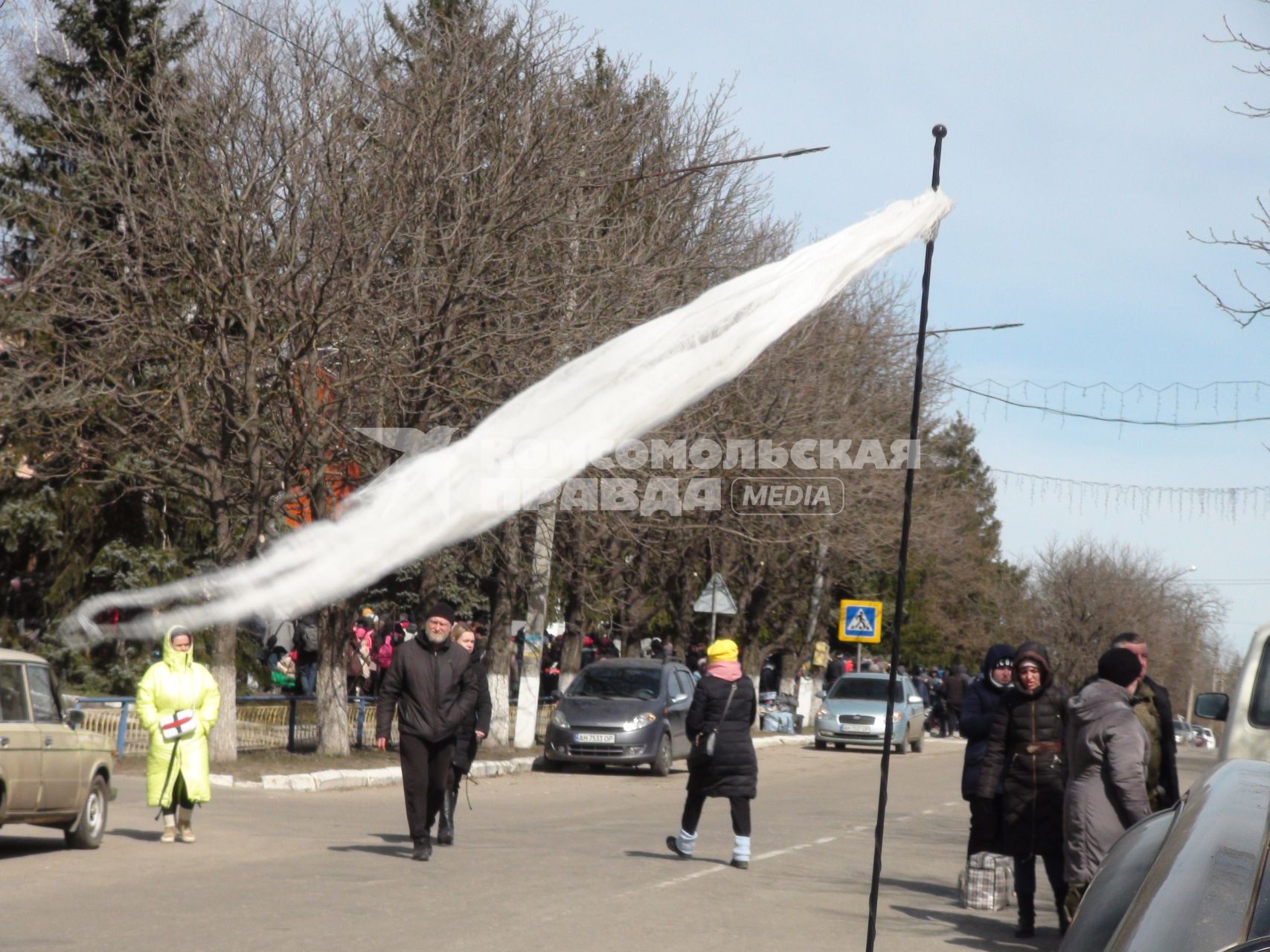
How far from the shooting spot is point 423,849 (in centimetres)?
1205

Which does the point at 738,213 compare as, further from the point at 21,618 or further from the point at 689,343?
the point at 689,343

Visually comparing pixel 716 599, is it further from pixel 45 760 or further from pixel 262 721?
pixel 45 760

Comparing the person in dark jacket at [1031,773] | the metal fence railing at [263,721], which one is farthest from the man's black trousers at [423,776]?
the metal fence railing at [263,721]

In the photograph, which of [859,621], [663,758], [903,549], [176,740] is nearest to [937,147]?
[903,549]

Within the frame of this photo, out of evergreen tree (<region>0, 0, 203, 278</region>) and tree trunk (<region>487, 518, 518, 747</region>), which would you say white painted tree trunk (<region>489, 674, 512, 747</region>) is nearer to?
tree trunk (<region>487, 518, 518, 747</region>)

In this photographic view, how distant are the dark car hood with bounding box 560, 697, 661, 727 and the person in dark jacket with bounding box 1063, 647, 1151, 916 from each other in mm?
14959

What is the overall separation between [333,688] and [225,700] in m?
1.83

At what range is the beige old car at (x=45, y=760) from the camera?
1104 cm

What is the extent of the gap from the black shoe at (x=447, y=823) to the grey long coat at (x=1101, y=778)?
19.5ft

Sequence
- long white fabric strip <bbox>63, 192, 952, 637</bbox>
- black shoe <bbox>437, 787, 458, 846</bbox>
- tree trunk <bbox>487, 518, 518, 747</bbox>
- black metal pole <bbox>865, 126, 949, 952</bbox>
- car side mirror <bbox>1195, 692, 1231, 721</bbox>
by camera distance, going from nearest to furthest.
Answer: long white fabric strip <bbox>63, 192, 952, 637</bbox> → black metal pole <bbox>865, 126, 949, 952</bbox> → car side mirror <bbox>1195, 692, 1231, 721</bbox> → black shoe <bbox>437, 787, 458, 846</bbox> → tree trunk <bbox>487, 518, 518, 747</bbox>

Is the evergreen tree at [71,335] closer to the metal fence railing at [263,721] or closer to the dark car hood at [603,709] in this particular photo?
the metal fence railing at [263,721]

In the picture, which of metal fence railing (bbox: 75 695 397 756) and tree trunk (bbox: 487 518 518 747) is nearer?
metal fence railing (bbox: 75 695 397 756)

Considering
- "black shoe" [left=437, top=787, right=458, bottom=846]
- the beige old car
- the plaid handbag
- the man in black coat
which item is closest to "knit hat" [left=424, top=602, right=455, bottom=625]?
"black shoe" [left=437, top=787, right=458, bottom=846]

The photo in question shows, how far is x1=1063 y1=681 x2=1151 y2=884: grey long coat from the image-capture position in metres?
8.31
